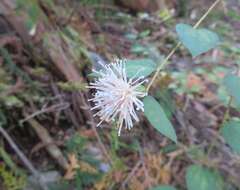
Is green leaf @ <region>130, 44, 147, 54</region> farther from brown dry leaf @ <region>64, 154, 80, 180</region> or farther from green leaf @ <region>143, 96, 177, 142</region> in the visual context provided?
green leaf @ <region>143, 96, 177, 142</region>

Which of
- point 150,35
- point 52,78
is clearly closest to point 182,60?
point 150,35

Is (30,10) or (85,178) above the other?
(30,10)

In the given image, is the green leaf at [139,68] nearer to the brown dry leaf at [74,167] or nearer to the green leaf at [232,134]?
the green leaf at [232,134]

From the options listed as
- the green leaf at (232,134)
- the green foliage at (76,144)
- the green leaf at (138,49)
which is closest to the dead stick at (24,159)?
the green foliage at (76,144)

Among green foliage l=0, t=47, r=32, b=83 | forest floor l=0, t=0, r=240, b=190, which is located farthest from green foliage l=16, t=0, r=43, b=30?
green foliage l=0, t=47, r=32, b=83

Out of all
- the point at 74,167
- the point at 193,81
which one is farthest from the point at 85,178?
the point at 193,81

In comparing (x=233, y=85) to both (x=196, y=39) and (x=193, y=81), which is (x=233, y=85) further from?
(x=193, y=81)

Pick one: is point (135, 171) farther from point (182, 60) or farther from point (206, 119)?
point (182, 60)
